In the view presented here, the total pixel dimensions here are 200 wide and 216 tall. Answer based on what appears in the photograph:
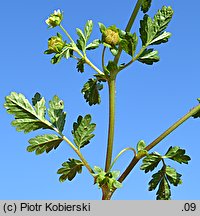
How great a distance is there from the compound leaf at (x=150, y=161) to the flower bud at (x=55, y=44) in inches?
21.2

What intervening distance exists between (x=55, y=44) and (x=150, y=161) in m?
0.58

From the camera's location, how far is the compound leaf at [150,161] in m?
2.08

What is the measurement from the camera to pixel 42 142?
2.09 metres

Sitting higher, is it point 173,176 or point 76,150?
point 76,150

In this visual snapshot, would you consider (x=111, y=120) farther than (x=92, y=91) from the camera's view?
No

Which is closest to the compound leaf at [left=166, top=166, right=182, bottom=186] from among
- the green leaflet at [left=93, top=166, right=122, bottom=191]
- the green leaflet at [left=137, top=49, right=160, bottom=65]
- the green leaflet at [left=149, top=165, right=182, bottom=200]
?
the green leaflet at [left=149, top=165, right=182, bottom=200]

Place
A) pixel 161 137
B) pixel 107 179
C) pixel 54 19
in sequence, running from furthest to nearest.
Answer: pixel 54 19
pixel 161 137
pixel 107 179

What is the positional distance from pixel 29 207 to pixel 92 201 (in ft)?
0.77

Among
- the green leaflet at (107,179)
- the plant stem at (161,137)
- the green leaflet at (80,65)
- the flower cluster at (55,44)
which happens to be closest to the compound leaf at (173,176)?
the plant stem at (161,137)

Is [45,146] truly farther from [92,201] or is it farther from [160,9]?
[160,9]

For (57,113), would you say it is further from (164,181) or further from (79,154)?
(164,181)

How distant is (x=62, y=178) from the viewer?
2.10 metres

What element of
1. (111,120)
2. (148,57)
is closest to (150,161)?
(111,120)

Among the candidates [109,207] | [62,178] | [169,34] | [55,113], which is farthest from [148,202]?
[169,34]
